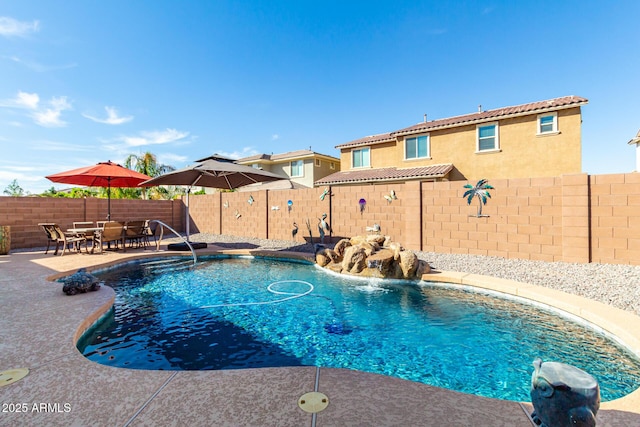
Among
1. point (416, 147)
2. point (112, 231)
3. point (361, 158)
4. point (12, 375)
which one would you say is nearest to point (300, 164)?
point (361, 158)

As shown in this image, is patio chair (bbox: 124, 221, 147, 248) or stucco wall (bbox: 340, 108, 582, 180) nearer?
patio chair (bbox: 124, 221, 147, 248)

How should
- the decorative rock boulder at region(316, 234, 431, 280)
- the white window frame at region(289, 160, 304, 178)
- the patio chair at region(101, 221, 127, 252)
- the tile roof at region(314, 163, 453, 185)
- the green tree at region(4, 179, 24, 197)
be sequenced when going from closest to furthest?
the decorative rock boulder at region(316, 234, 431, 280)
the patio chair at region(101, 221, 127, 252)
the tile roof at region(314, 163, 453, 185)
the white window frame at region(289, 160, 304, 178)
the green tree at region(4, 179, 24, 197)

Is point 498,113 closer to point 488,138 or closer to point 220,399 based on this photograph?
point 488,138

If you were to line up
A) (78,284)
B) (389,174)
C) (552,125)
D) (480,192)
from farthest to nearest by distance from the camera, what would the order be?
1. (389,174)
2. (552,125)
3. (480,192)
4. (78,284)

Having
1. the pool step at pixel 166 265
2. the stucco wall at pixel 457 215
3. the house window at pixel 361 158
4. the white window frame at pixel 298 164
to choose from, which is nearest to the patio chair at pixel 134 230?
the pool step at pixel 166 265

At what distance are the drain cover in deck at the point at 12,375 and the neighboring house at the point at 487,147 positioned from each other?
48.3ft

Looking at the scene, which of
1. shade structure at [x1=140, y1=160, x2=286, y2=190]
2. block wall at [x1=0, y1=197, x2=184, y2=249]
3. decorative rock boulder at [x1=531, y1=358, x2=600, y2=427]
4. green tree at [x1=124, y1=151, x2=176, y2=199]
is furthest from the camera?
green tree at [x1=124, y1=151, x2=176, y2=199]

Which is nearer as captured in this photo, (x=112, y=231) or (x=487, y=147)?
(x=112, y=231)

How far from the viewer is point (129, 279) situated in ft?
23.5

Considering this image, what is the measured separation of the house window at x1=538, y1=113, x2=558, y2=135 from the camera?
13180 millimetres

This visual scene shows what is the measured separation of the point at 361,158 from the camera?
19.5 m

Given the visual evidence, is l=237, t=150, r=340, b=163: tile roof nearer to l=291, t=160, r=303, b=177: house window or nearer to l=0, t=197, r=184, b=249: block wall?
l=291, t=160, r=303, b=177: house window

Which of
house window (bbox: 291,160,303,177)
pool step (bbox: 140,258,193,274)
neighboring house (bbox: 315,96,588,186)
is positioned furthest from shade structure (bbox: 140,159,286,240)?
house window (bbox: 291,160,303,177)

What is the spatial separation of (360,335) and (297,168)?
20.7 meters
